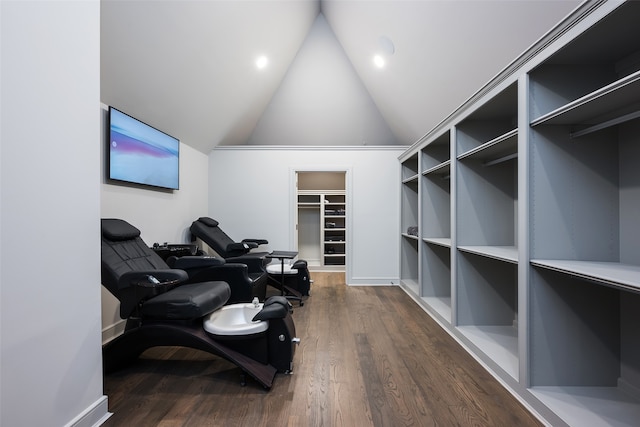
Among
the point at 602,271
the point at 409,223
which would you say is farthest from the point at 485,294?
the point at 409,223

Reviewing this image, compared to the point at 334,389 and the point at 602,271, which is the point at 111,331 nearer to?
the point at 334,389

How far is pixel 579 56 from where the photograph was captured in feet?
5.31

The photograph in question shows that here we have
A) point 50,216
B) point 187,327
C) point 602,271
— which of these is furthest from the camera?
point 187,327

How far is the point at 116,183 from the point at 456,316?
3260 millimetres

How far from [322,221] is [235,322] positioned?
3.85 metres

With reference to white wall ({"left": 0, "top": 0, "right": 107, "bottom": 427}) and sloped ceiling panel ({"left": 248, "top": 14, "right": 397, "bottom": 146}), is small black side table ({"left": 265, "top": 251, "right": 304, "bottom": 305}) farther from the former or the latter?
sloped ceiling panel ({"left": 248, "top": 14, "right": 397, "bottom": 146})

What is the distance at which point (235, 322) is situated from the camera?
218 centimetres

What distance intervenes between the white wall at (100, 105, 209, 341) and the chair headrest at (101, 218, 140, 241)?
0.33 metres

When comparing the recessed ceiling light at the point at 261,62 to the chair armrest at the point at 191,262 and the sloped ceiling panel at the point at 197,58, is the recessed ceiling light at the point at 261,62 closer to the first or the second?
the sloped ceiling panel at the point at 197,58

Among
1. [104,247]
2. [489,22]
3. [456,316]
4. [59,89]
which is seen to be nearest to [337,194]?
[456,316]

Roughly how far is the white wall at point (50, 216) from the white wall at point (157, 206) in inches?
47.9

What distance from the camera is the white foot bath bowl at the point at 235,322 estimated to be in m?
1.91

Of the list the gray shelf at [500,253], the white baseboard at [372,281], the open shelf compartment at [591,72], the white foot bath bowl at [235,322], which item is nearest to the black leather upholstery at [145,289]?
the white foot bath bowl at [235,322]

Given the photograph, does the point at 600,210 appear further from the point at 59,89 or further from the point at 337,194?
the point at 337,194
